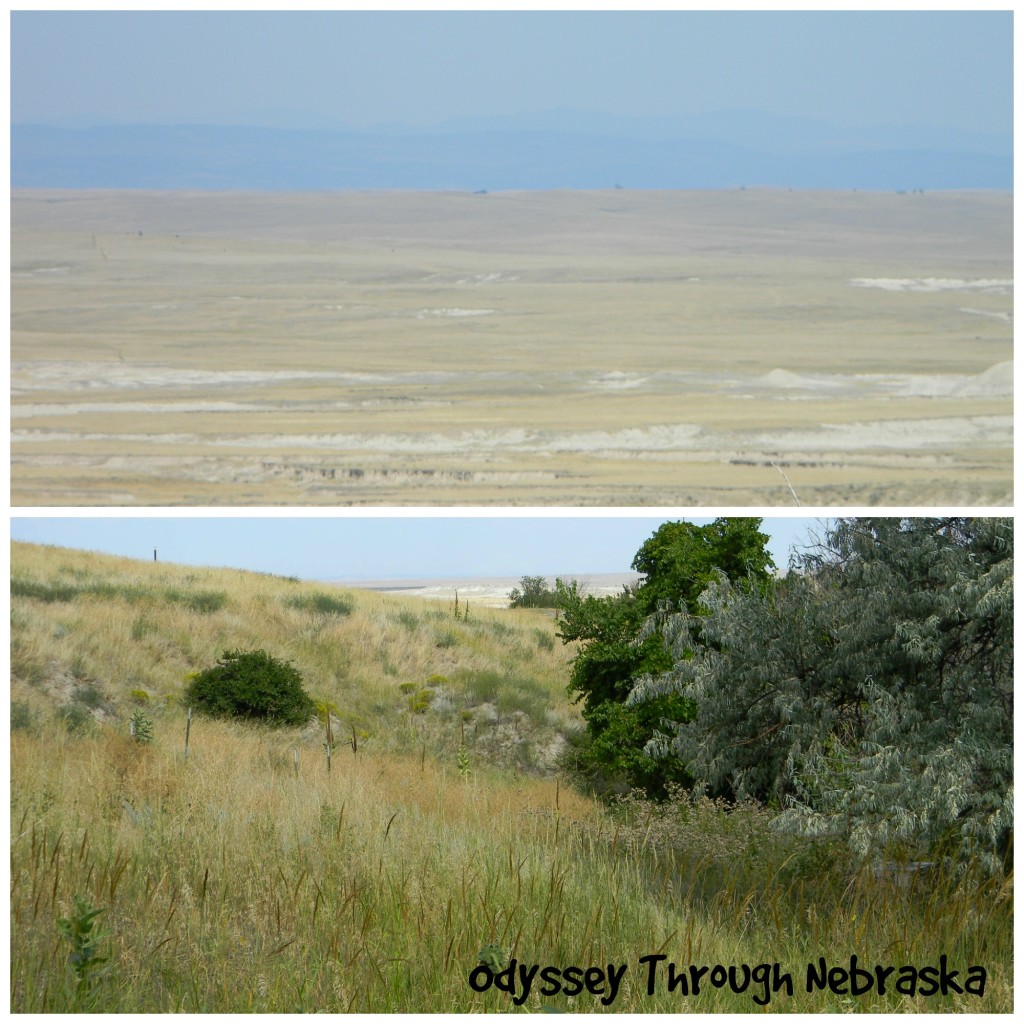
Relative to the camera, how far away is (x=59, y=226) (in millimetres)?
8188

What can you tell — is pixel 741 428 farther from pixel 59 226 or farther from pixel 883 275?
pixel 59 226

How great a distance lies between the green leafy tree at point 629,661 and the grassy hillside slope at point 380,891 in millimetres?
1363

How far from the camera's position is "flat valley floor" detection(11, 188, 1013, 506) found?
5371 mm

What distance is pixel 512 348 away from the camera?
7.37 m

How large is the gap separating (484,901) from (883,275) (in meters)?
6.76

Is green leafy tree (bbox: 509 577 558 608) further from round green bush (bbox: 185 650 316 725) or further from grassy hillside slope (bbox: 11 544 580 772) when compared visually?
round green bush (bbox: 185 650 316 725)

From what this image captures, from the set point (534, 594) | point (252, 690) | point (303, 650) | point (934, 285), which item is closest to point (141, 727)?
point (252, 690)

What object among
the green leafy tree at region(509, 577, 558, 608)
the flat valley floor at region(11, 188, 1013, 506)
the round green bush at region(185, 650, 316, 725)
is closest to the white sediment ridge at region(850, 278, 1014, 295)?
the flat valley floor at region(11, 188, 1013, 506)

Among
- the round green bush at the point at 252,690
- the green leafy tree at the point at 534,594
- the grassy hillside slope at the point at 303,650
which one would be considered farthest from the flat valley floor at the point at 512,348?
the round green bush at the point at 252,690

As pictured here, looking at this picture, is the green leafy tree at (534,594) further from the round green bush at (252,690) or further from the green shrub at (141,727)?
the green shrub at (141,727)

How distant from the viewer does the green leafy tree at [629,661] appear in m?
6.15

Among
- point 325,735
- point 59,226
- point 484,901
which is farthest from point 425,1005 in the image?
point 59,226

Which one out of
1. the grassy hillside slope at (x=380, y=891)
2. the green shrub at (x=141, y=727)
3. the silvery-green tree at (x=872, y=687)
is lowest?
the grassy hillside slope at (x=380, y=891)

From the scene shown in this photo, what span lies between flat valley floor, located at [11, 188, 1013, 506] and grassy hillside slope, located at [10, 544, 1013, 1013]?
1196 millimetres
